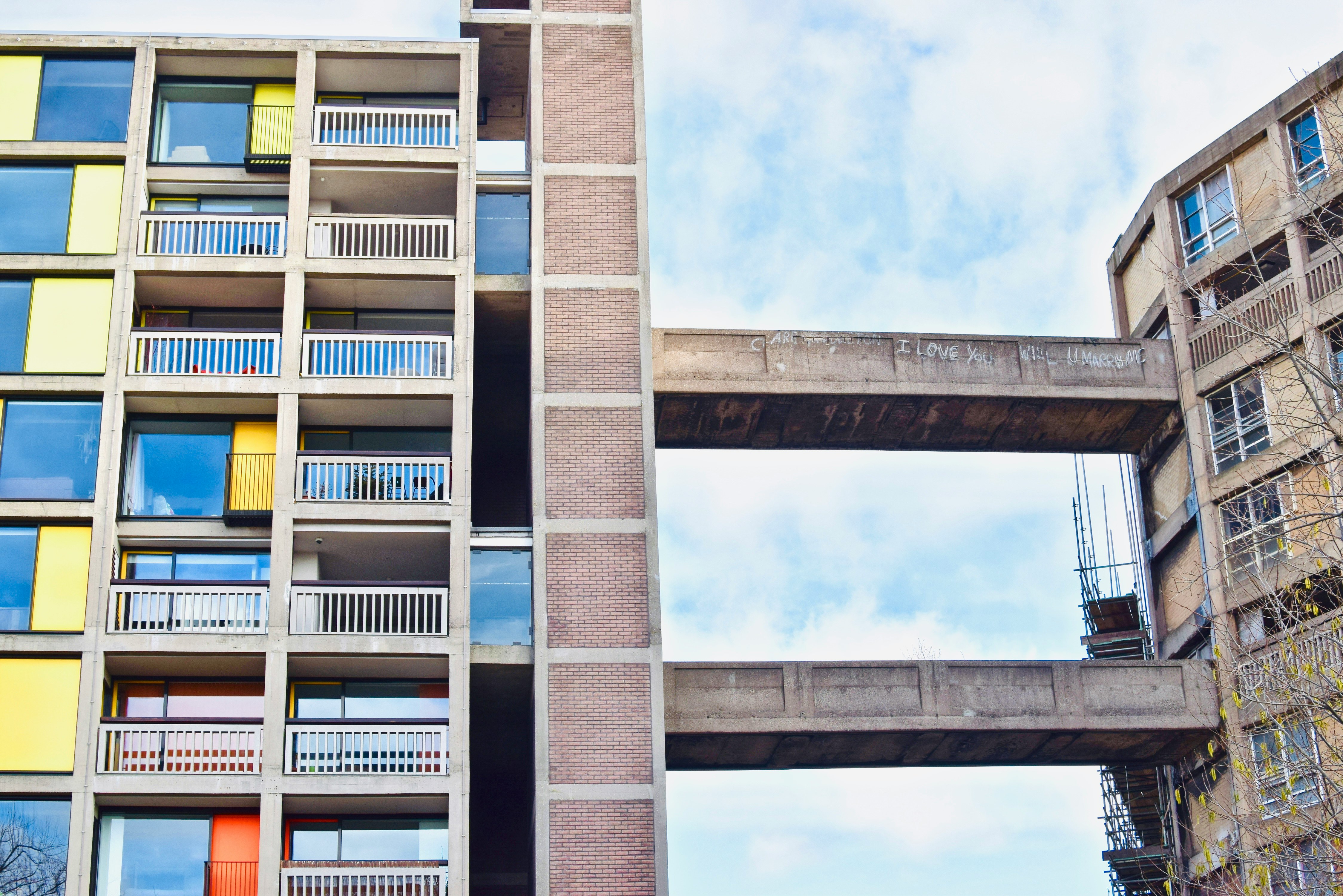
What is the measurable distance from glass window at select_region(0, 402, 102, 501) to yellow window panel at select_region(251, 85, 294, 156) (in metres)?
7.17

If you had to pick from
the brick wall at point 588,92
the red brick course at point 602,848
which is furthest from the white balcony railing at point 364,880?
the brick wall at point 588,92

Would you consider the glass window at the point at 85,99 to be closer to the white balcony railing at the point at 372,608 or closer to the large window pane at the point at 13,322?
the large window pane at the point at 13,322

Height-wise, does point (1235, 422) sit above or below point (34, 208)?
below

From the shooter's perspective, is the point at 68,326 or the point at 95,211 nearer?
the point at 68,326

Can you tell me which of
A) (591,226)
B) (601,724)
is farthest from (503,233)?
(601,724)

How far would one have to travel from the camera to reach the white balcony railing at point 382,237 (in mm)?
34125

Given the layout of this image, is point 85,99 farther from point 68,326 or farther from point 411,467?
point 411,467

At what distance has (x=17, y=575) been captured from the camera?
30422 millimetres

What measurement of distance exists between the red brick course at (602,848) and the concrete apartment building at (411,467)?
61mm

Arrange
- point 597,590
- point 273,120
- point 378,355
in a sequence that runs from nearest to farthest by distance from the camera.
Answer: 1. point 597,590
2. point 378,355
3. point 273,120

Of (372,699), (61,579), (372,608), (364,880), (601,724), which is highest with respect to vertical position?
(61,579)

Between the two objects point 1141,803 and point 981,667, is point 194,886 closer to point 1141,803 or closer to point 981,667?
point 981,667

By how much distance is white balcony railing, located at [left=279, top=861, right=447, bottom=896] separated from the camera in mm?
28625

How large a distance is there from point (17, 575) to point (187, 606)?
325 cm
